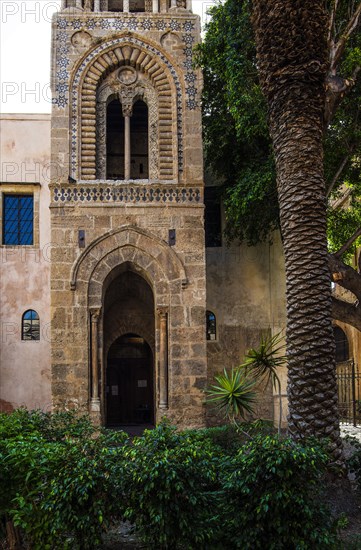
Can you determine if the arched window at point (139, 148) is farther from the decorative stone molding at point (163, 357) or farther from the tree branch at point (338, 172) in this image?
the tree branch at point (338, 172)

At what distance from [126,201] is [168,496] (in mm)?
10312

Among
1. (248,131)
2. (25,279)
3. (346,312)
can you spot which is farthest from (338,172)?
(25,279)

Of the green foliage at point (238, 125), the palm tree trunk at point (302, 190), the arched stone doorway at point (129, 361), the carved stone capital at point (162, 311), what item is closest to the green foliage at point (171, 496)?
the palm tree trunk at point (302, 190)

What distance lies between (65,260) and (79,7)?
241 inches

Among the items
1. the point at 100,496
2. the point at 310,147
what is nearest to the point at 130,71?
the point at 310,147

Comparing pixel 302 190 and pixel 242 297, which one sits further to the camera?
pixel 242 297

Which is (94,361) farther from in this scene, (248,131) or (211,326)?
(248,131)

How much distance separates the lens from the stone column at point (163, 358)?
15.1 metres

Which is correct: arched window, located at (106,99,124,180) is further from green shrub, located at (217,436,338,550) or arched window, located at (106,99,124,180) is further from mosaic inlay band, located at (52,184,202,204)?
green shrub, located at (217,436,338,550)

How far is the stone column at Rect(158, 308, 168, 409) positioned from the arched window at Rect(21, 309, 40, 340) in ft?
16.9

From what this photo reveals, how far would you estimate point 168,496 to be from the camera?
19.7ft

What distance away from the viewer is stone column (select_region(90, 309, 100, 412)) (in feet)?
48.7

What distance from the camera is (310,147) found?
9.00m

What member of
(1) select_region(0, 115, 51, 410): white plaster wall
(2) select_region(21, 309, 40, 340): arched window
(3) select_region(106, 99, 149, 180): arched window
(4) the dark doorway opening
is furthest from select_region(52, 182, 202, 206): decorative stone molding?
(4) the dark doorway opening
